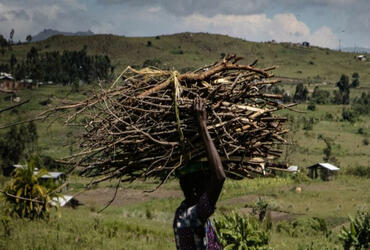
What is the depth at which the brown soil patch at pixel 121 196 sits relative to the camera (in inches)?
1189

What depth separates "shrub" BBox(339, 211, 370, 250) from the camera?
10.2m

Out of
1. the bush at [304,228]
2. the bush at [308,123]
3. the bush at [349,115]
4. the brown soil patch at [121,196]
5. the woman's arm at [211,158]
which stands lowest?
the brown soil patch at [121,196]

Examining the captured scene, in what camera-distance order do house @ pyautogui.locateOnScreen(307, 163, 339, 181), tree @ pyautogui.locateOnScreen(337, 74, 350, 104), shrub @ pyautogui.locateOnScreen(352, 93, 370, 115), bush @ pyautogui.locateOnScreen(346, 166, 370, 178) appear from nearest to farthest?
1. house @ pyautogui.locateOnScreen(307, 163, 339, 181)
2. bush @ pyautogui.locateOnScreen(346, 166, 370, 178)
3. shrub @ pyautogui.locateOnScreen(352, 93, 370, 115)
4. tree @ pyautogui.locateOnScreen(337, 74, 350, 104)

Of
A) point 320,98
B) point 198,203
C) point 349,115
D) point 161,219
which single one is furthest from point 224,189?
point 320,98

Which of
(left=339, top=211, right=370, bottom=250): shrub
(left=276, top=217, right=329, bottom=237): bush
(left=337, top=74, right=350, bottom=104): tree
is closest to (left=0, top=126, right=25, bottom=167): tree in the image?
(left=276, top=217, right=329, bottom=237): bush

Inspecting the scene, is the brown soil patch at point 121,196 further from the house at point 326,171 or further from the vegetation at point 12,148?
the house at point 326,171

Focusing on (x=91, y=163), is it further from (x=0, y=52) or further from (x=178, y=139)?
(x=0, y=52)

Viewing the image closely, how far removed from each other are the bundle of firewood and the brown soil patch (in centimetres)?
2646

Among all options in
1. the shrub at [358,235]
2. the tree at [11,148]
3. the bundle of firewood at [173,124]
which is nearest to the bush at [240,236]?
the shrub at [358,235]

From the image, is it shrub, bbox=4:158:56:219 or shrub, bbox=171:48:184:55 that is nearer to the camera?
shrub, bbox=4:158:56:219

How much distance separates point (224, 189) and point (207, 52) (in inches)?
3794

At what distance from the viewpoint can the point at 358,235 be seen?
1031 cm

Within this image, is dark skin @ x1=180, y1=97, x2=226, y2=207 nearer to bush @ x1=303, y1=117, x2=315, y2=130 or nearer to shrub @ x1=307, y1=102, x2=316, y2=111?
bush @ x1=303, y1=117, x2=315, y2=130

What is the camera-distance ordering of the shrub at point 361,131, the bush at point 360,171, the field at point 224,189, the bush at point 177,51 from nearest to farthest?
the field at point 224,189
the bush at point 360,171
the shrub at point 361,131
the bush at point 177,51
